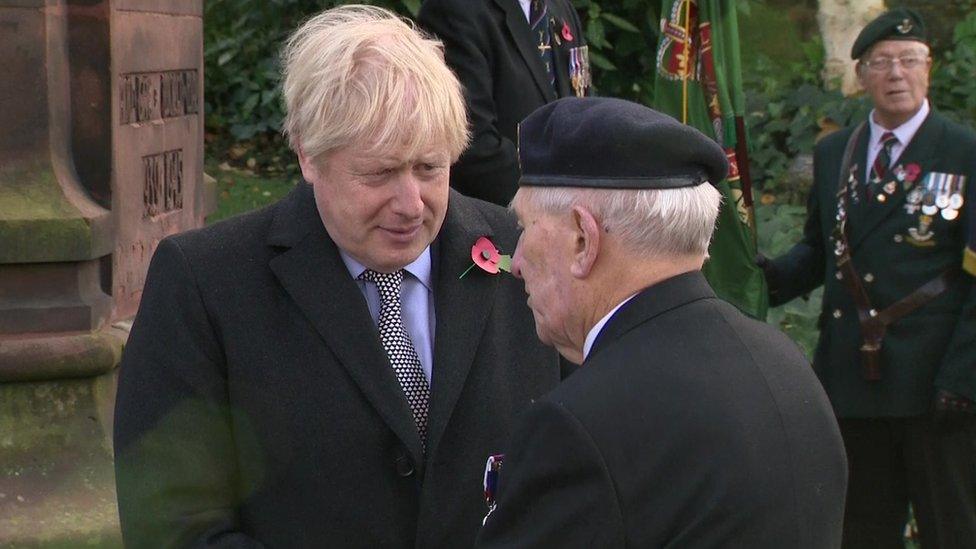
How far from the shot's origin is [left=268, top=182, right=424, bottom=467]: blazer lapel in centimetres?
253

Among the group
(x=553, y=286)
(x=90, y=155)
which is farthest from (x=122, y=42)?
(x=553, y=286)

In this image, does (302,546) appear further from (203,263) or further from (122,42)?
(122,42)

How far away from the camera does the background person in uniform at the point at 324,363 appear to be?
8.18 feet

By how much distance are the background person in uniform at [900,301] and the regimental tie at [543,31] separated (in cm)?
108

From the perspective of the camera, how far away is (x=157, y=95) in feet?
15.1

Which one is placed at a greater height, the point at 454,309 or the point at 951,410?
the point at 454,309

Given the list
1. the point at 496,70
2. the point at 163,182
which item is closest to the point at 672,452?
the point at 496,70

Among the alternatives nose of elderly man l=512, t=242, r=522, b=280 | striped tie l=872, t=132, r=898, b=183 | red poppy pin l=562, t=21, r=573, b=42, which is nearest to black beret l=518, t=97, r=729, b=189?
nose of elderly man l=512, t=242, r=522, b=280

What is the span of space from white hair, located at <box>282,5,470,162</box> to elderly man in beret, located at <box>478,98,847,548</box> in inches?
14.6

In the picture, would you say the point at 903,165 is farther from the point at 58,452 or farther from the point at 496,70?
the point at 58,452

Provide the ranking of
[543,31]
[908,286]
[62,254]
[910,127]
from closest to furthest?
[62,254] → [543,31] → [908,286] → [910,127]

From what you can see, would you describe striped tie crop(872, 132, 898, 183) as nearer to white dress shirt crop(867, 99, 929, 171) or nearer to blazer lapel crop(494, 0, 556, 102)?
white dress shirt crop(867, 99, 929, 171)

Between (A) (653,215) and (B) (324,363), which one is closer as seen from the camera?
(A) (653,215)

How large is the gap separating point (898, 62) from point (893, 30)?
16cm
